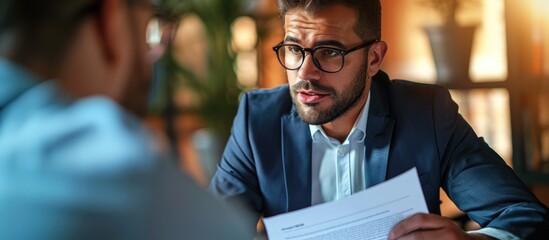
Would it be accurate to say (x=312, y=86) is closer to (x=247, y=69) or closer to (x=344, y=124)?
(x=344, y=124)

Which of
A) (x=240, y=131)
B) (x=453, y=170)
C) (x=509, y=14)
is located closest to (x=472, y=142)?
(x=453, y=170)

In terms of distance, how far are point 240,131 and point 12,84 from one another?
110cm

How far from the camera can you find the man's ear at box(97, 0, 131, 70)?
21.0 inches

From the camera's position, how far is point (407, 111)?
61.9 inches

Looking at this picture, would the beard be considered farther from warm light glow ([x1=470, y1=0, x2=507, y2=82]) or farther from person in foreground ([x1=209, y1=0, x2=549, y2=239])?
warm light glow ([x1=470, y1=0, x2=507, y2=82])

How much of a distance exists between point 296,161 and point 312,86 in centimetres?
19

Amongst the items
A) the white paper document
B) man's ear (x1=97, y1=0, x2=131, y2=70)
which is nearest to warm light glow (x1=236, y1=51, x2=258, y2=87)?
the white paper document

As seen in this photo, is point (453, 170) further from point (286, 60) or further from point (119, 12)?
point (119, 12)

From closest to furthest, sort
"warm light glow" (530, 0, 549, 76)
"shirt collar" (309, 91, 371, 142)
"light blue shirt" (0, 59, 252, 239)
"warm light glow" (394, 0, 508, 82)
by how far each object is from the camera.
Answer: "light blue shirt" (0, 59, 252, 239), "shirt collar" (309, 91, 371, 142), "warm light glow" (530, 0, 549, 76), "warm light glow" (394, 0, 508, 82)

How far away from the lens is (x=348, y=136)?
5.10ft

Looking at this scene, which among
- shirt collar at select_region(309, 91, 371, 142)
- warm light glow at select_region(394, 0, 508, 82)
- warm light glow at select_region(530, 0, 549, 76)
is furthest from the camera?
warm light glow at select_region(394, 0, 508, 82)

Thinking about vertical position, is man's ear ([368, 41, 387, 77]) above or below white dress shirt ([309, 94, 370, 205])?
above

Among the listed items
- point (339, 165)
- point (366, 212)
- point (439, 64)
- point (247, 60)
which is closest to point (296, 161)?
point (339, 165)

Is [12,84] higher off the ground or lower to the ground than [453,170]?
higher
